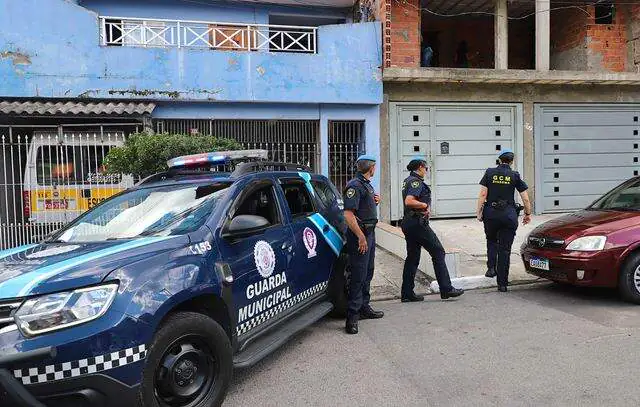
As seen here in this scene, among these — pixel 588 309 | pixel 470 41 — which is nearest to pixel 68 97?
pixel 588 309

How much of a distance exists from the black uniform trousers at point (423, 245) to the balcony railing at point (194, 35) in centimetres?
636

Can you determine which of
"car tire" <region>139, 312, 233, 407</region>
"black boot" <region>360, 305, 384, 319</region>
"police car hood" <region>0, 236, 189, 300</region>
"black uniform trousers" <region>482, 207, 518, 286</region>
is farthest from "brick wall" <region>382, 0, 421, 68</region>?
"car tire" <region>139, 312, 233, 407</region>

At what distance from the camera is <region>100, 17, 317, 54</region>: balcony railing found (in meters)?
10.5

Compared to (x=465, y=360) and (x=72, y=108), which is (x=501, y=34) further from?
(x=465, y=360)

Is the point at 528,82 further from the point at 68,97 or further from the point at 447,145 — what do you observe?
the point at 68,97

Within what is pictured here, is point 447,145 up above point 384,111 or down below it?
below

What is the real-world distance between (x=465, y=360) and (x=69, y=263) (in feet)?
10.1

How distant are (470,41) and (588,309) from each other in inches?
448

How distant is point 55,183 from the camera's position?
9.06 metres

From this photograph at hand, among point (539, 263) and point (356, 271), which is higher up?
point (356, 271)

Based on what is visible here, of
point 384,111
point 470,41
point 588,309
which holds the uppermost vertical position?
point 470,41

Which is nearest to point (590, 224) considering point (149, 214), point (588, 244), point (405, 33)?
point (588, 244)

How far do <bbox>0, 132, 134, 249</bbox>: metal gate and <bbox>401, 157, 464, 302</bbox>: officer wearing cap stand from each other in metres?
5.32

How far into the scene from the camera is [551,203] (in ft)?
42.2
